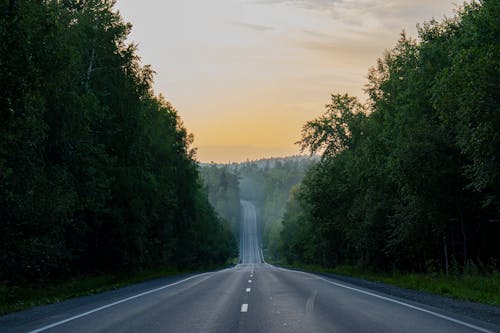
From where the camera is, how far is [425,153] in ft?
86.4

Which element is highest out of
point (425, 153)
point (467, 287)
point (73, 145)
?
point (73, 145)

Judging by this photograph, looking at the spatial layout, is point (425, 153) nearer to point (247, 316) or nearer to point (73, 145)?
point (73, 145)

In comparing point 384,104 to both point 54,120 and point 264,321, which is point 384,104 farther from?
point 264,321

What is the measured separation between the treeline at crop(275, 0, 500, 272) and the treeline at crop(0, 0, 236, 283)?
13.8 m

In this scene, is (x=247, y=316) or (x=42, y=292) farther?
(x=42, y=292)

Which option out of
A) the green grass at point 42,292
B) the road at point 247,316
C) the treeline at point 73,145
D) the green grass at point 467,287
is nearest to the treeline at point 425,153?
the green grass at point 467,287

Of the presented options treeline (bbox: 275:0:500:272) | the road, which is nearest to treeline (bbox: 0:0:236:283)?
the road

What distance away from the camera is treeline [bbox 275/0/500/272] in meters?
20.6

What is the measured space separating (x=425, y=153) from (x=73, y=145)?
16391 millimetres

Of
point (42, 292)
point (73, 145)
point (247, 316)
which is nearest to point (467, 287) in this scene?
point (247, 316)

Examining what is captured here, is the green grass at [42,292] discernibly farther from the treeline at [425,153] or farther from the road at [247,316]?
the treeline at [425,153]

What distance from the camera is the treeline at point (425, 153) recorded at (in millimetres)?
20562

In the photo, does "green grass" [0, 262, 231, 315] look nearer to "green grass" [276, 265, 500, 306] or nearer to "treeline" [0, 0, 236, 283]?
Answer: "treeline" [0, 0, 236, 283]

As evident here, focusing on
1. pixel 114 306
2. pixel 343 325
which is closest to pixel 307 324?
pixel 343 325
